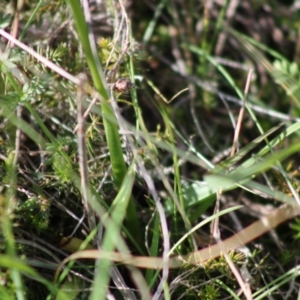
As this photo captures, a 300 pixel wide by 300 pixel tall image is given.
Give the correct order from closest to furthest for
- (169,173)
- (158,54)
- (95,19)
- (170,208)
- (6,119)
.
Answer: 1. (6,119)
2. (170,208)
3. (169,173)
4. (95,19)
5. (158,54)

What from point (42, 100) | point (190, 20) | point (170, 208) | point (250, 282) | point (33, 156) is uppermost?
point (190, 20)

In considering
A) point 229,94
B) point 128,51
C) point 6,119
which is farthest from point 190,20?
point 6,119

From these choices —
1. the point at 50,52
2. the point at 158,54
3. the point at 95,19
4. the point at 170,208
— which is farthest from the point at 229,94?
the point at 50,52

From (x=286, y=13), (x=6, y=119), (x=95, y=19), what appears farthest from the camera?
(x=286, y=13)

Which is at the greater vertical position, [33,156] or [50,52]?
[50,52]

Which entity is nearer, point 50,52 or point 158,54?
point 50,52

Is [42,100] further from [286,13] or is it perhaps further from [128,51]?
[286,13]
